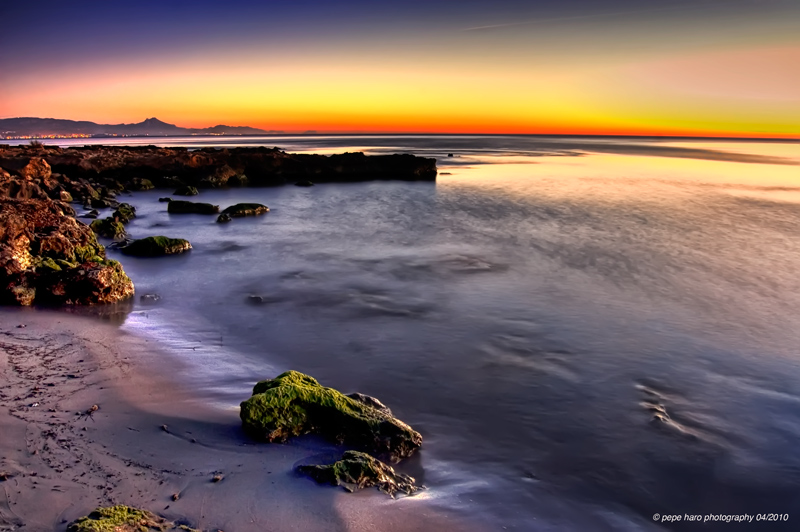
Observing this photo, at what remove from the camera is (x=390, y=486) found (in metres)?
4.91

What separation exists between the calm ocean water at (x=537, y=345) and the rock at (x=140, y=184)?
13.2 meters

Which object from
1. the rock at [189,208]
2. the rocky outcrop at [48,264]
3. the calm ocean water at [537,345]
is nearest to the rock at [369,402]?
the calm ocean water at [537,345]

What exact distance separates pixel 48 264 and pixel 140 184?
26062 millimetres

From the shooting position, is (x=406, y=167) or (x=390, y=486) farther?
(x=406, y=167)

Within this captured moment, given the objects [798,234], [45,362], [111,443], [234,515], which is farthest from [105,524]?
[798,234]

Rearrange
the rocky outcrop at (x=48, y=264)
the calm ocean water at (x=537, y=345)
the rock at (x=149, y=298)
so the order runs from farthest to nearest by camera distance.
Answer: the rock at (x=149, y=298)
the rocky outcrop at (x=48, y=264)
the calm ocean water at (x=537, y=345)

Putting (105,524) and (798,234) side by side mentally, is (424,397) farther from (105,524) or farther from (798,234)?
(798,234)

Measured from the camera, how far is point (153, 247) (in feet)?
50.8

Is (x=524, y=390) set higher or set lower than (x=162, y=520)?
lower

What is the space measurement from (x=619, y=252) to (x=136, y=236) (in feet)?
55.6

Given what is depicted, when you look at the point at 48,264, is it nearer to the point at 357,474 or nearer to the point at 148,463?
the point at 148,463

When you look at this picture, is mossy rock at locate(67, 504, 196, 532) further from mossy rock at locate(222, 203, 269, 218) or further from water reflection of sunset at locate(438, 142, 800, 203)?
water reflection of sunset at locate(438, 142, 800, 203)

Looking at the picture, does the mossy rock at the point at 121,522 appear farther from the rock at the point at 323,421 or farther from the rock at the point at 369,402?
the rock at the point at 369,402

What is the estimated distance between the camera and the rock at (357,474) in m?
4.80
